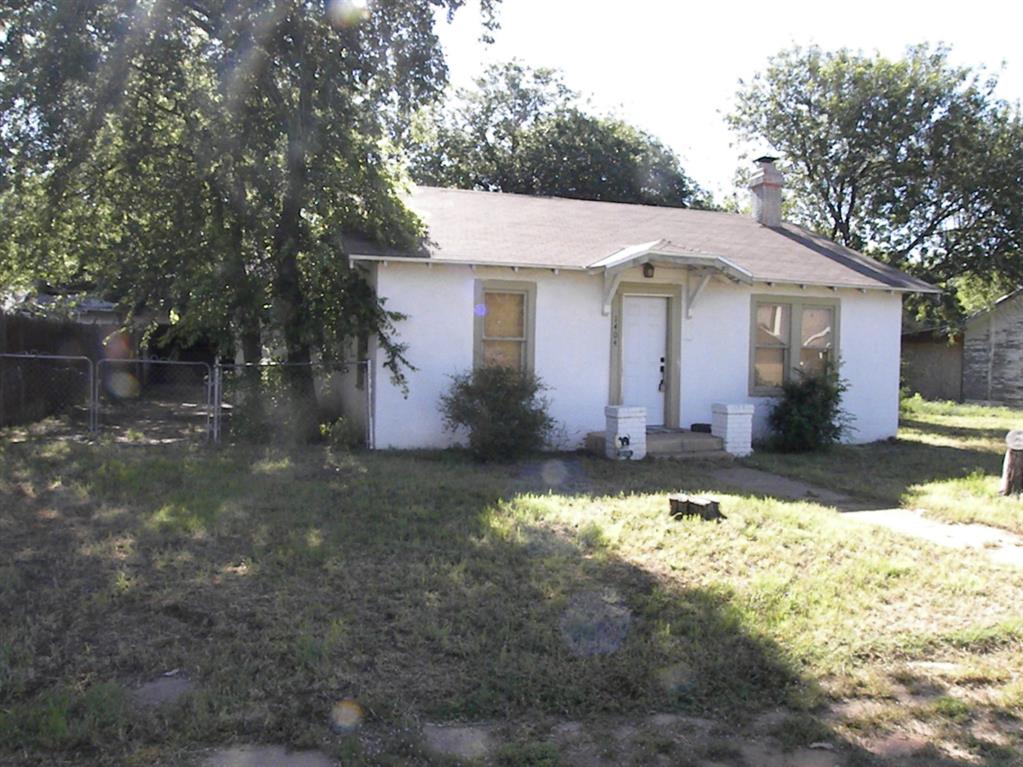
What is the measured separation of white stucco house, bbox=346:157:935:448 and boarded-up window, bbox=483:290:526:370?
0.02 metres

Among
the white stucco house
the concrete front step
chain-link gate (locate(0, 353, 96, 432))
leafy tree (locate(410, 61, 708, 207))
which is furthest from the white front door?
leafy tree (locate(410, 61, 708, 207))

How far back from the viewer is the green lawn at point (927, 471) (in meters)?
8.87

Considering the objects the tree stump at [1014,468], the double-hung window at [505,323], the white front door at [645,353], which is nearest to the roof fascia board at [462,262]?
the double-hung window at [505,323]

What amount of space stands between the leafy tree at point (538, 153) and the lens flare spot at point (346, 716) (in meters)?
27.2

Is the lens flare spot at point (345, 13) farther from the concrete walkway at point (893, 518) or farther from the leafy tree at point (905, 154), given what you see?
the leafy tree at point (905, 154)

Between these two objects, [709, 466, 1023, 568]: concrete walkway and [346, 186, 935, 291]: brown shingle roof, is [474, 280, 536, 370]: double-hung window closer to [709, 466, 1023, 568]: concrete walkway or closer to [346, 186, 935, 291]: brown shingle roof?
[346, 186, 935, 291]: brown shingle roof

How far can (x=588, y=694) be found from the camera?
4.39m

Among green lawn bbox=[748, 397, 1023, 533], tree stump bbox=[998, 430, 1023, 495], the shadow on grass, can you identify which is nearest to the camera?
green lawn bbox=[748, 397, 1023, 533]

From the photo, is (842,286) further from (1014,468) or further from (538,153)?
(538,153)

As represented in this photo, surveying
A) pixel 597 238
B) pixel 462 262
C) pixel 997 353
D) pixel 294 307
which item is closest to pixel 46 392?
pixel 294 307

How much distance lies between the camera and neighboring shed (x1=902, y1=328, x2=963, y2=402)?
30484 millimetres

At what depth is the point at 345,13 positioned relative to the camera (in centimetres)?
1093

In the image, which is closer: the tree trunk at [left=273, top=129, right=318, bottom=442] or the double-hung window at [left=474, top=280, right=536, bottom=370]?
the tree trunk at [left=273, top=129, right=318, bottom=442]

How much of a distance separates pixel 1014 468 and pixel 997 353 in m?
21.9
